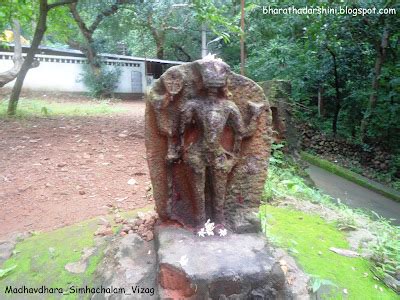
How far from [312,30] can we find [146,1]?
222 inches

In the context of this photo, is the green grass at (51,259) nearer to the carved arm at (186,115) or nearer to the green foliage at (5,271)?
the green foliage at (5,271)

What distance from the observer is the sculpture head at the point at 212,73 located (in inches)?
110

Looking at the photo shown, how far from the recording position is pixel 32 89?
1352cm

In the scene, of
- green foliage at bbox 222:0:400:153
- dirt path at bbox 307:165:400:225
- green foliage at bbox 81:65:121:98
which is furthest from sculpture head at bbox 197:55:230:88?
green foliage at bbox 81:65:121:98

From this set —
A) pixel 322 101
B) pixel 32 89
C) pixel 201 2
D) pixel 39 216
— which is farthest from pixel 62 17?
pixel 322 101

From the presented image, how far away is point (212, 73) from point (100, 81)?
1267 centimetres

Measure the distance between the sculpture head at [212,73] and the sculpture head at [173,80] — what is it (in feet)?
0.58

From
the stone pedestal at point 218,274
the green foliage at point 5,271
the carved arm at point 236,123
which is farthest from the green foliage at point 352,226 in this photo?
the green foliage at point 5,271

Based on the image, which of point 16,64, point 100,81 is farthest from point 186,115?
point 100,81

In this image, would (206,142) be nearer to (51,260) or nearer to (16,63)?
(51,260)

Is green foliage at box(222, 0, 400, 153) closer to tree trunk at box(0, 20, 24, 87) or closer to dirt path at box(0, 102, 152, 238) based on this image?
dirt path at box(0, 102, 152, 238)

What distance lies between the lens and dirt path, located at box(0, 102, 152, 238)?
414 cm

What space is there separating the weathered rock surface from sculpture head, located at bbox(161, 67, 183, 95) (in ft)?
4.03

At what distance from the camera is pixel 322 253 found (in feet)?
10.5
